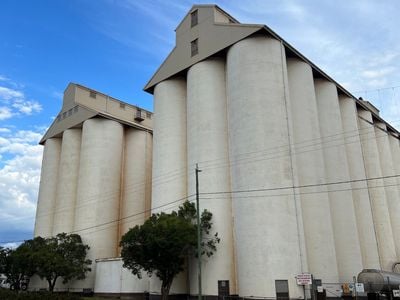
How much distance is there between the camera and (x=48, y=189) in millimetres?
66312

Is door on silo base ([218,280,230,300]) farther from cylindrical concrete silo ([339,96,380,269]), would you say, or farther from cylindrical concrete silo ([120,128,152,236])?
→ cylindrical concrete silo ([120,128,152,236])

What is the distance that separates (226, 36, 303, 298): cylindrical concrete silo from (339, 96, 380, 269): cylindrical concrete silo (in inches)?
633

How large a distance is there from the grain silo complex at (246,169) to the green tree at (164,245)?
2528 mm

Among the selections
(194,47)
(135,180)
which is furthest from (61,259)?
(194,47)

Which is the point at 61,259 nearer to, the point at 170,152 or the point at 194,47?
the point at 170,152

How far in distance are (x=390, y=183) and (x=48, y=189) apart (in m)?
52.2

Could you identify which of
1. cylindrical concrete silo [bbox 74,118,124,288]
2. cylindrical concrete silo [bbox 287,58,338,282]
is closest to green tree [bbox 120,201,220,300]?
cylindrical concrete silo [bbox 287,58,338,282]

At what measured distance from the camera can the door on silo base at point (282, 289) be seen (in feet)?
105

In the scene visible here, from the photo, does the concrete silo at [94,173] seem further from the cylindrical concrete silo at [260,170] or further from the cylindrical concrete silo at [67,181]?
the cylindrical concrete silo at [260,170]

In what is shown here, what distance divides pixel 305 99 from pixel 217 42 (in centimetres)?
1126

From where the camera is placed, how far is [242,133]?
125ft

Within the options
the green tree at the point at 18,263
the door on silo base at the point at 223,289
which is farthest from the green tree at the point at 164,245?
the green tree at the point at 18,263

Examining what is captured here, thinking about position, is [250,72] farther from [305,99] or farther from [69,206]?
[69,206]

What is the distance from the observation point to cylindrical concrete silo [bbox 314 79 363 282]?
41.5 metres
